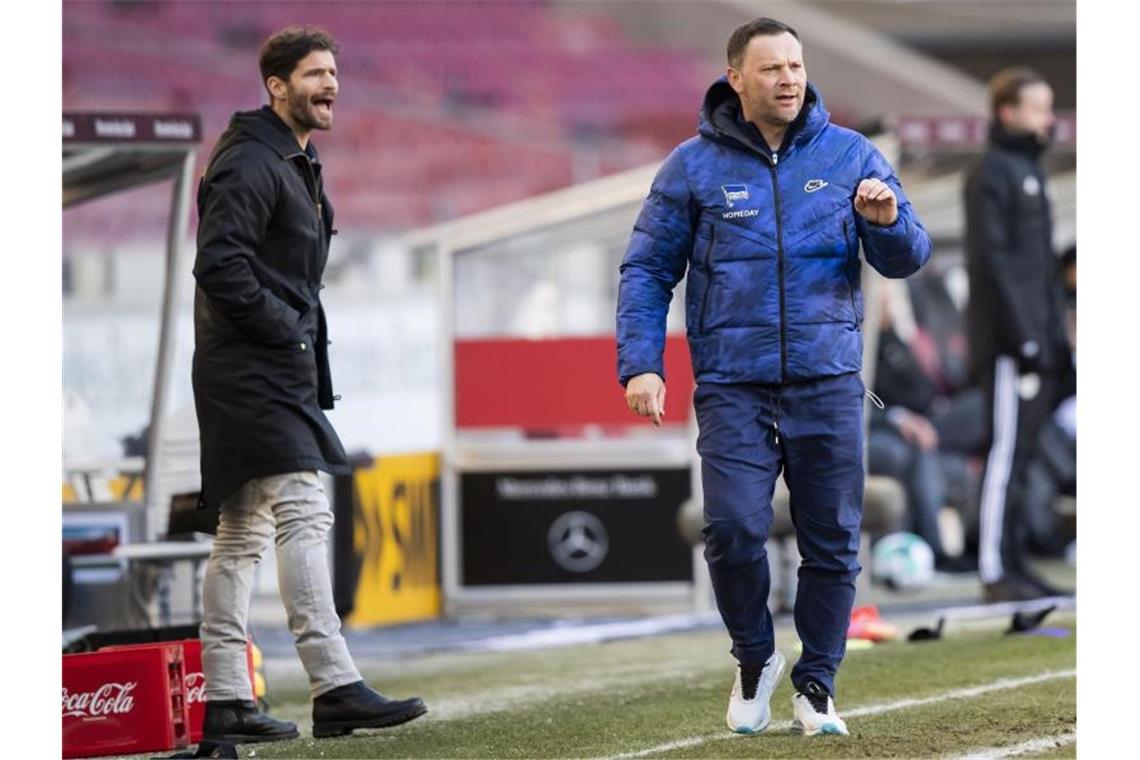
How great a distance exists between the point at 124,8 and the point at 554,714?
51.9 ft

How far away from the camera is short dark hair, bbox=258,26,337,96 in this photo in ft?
18.7

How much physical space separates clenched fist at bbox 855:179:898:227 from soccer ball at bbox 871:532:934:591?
5.75 meters

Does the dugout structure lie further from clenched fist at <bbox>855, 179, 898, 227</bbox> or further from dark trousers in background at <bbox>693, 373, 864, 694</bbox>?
clenched fist at <bbox>855, 179, 898, 227</bbox>

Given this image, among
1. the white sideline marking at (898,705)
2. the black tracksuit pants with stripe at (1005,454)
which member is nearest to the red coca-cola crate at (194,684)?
the white sideline marking at (898,705)

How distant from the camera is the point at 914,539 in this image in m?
11.2

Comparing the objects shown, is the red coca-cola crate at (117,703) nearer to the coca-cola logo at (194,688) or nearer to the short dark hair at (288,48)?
the coca-cola logo at (194,688)

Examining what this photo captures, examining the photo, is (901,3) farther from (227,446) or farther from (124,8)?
(227,446)

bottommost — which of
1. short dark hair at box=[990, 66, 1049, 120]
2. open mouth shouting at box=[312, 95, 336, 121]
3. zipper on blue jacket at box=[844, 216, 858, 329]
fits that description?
zipper on blue jacket at box=[844, 216, 858, 329]

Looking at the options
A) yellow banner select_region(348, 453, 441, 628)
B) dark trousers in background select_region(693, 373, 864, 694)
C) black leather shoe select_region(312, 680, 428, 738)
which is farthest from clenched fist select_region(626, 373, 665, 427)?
yellow banner select_region(348, 453, 441, 628)

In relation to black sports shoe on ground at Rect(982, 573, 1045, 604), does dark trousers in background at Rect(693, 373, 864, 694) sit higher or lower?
higher

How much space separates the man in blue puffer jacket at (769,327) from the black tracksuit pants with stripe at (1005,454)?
409cm

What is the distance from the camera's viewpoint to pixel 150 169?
852 cm

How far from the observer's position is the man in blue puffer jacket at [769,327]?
536 cm
